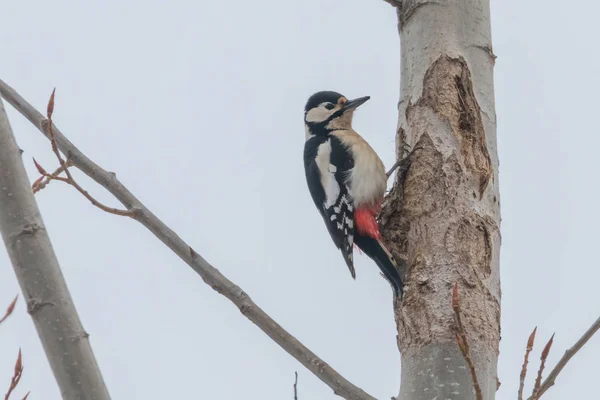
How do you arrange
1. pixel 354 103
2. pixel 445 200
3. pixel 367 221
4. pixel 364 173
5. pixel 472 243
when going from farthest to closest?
pixel 354 103, pixel 364 173, pixel 367 221, pixel 445 200, pixel 472 243

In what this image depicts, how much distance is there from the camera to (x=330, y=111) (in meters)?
4.71

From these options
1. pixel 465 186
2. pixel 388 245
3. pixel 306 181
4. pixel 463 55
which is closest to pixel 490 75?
pixel 463 55

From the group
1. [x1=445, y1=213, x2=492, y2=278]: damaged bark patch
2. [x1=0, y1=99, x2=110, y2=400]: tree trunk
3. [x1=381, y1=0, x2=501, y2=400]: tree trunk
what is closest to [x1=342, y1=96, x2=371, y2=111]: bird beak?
[x1=381, y1=0, x2=501, y2=400]: tree trunk

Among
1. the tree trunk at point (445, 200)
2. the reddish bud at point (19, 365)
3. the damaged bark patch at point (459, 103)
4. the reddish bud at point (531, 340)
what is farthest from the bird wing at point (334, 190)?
the reddish bud at point (19, 365)

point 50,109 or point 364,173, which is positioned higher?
point 364,173

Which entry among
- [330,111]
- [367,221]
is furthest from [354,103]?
[367,221]

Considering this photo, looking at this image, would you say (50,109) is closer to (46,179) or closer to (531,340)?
(46,179)

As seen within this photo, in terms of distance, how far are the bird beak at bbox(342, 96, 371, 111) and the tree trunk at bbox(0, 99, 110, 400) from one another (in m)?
3.19

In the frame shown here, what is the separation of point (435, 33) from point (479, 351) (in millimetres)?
1303

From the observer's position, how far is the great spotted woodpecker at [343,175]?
3838 mm

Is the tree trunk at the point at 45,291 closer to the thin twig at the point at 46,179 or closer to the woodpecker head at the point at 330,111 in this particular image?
the thin twig at the point at 46,179

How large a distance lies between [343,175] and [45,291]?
2.86m

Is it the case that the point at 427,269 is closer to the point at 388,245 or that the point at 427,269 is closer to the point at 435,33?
the point at 388,245

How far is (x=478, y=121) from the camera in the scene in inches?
131
